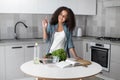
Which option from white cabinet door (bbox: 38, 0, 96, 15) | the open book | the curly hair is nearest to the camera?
the open book

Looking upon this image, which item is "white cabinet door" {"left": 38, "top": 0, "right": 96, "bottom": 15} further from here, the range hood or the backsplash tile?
the range hood

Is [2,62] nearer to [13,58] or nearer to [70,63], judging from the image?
[13,58]

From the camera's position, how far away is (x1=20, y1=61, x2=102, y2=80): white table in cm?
213

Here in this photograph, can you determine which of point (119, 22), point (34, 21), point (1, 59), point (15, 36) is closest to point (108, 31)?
point (119, 22)

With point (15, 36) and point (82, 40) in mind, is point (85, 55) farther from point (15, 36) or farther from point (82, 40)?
point (15, 36)

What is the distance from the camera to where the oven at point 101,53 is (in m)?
4.29

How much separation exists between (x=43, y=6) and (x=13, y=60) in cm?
132

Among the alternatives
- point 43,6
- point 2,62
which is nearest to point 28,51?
point 2,62

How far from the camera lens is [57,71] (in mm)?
2293

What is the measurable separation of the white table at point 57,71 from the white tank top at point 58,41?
60 cm

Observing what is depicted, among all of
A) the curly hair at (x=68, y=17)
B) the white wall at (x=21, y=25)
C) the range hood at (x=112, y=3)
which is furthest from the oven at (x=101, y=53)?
the curly hair at (x=68, y=17)

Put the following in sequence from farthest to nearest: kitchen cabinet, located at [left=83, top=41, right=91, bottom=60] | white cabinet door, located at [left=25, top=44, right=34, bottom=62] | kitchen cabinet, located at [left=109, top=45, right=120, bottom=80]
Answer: kitchen cabinet, located at [left=83, top=41, right=91, bottom=60] → white cabinet door, located at [left=25, top=44, right=34, bottom=62] → kitchen cabinet, located at [left=109, top=45, right=120, bottom=80]

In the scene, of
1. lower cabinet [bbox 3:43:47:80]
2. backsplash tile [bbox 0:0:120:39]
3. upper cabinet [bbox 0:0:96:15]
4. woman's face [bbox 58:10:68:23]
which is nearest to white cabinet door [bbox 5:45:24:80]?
lower cabinet [bbox 3:43:47:80]

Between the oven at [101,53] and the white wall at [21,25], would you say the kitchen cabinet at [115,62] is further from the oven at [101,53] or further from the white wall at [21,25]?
the white wall at [21,25]
